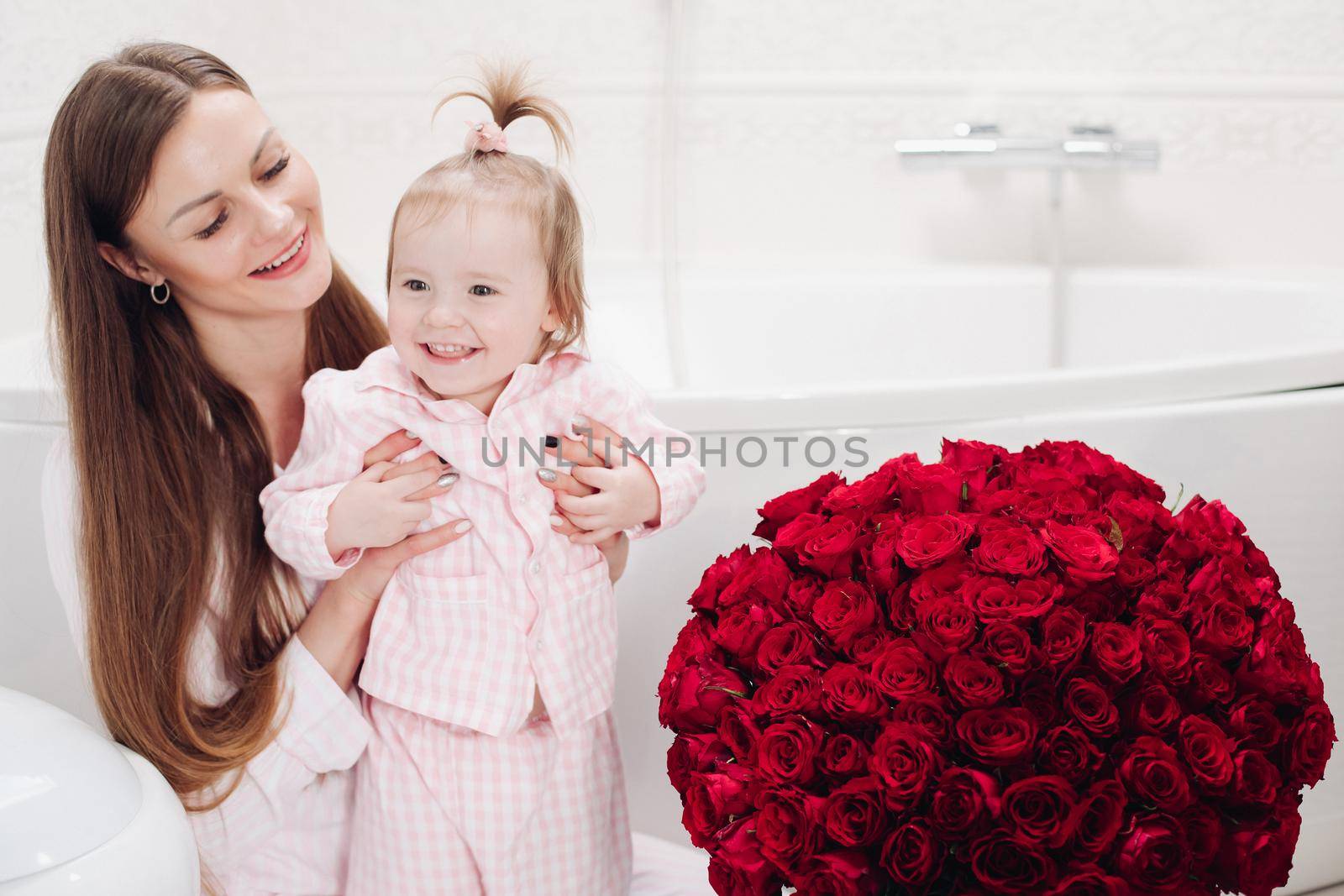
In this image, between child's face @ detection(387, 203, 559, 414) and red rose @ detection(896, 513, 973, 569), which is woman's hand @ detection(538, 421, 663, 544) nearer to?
child's face @ detection(387, 203, 559, 414)

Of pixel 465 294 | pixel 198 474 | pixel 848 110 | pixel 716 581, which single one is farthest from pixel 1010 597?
pixel 848 110

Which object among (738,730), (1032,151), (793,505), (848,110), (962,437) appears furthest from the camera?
(848,110)

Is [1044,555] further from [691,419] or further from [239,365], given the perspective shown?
[239,365]

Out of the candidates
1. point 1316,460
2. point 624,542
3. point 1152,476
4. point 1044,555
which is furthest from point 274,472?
point 1316,460

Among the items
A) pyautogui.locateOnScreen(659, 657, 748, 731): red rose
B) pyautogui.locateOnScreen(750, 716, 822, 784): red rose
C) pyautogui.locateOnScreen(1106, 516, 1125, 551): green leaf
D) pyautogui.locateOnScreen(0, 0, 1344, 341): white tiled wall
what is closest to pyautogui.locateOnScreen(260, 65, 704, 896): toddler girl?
pyautogui.locateOnScreen(659, 657, 748, 731): red rose

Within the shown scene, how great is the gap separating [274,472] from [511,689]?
31 cm

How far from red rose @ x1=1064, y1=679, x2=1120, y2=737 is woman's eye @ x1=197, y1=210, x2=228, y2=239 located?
738mm

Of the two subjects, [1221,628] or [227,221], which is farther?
[227,221]

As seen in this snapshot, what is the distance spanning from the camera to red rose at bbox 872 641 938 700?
781 mm

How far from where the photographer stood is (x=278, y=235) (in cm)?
102

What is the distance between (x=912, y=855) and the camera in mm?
766

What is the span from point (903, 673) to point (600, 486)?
0.31 meters

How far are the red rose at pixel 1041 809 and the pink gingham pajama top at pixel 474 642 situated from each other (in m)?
0.38

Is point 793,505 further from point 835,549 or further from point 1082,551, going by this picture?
point 1082,551
